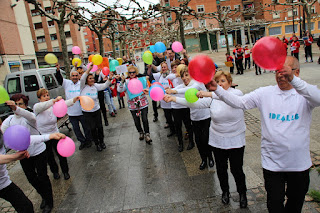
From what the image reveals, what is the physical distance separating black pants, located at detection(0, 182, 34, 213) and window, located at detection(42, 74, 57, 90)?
7.42 m

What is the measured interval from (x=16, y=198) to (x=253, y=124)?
5.15 meters

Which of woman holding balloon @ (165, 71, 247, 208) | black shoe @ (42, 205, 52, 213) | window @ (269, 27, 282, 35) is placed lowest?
black shoe @ (42, 205, 52, 213)

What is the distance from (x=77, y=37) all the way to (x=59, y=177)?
4271 centimetres

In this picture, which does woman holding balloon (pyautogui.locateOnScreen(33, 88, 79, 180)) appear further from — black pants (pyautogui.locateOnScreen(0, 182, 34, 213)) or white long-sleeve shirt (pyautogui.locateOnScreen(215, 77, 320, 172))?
white long-sleeve shirt (pyautogui.locateOnScreen(215, 77, 320, 172))

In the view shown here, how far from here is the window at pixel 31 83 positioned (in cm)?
895

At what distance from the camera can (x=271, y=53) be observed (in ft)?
6.34

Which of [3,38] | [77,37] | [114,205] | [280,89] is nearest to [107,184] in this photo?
[114,205]

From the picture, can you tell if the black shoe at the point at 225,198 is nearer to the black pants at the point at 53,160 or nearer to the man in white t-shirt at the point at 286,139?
the man in white t-shirt at the point at 286,139

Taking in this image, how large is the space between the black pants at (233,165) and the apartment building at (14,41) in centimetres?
2064

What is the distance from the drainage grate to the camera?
537cm

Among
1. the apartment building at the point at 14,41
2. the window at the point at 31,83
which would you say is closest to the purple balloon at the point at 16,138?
the window at the point at 31,83

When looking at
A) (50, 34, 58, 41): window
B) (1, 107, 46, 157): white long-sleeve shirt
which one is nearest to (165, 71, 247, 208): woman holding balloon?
(1, 107, 46, 157): white long-sleeve shirt

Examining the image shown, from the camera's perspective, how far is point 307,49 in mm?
14266

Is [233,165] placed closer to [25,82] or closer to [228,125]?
[228,125]
